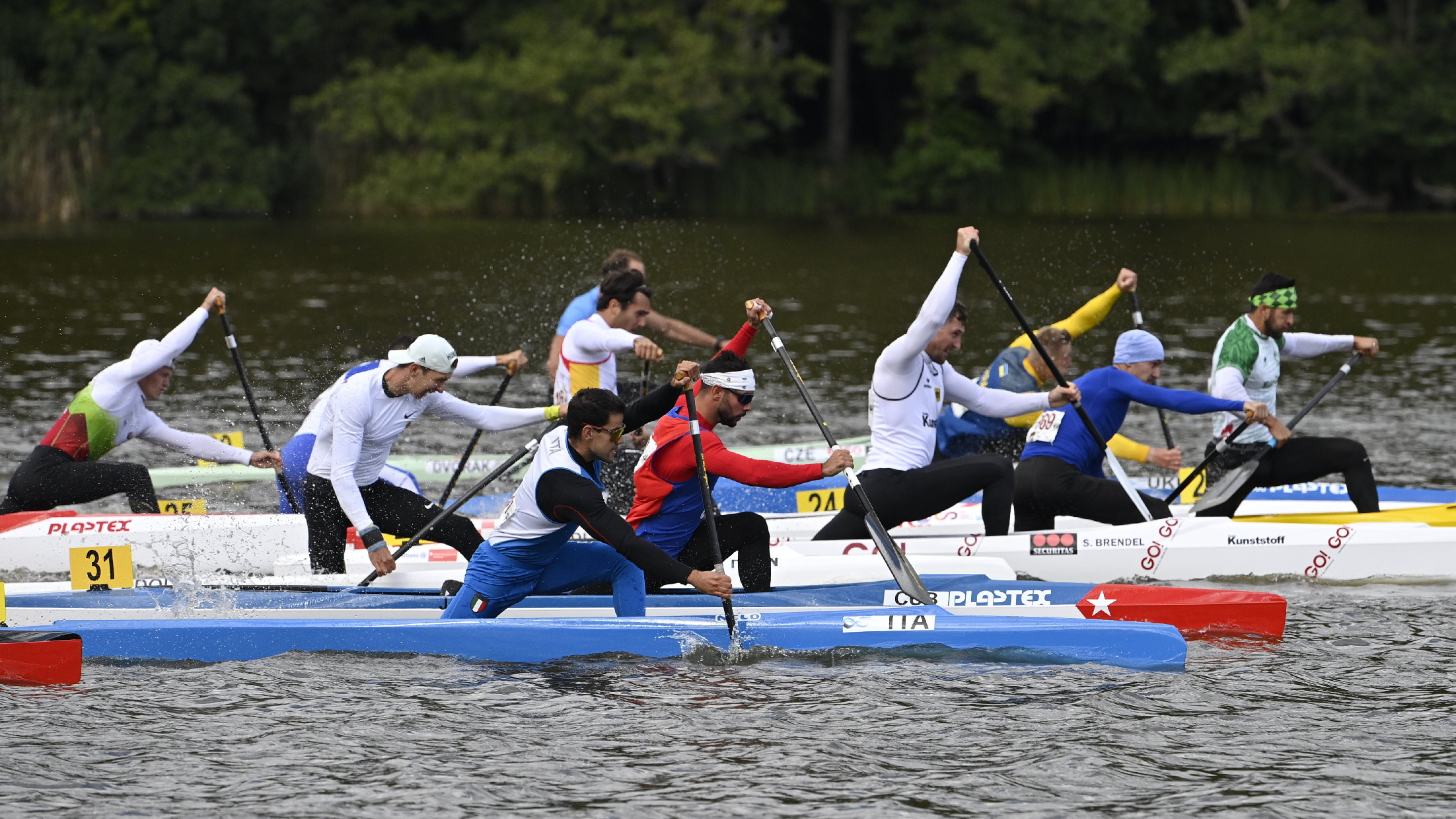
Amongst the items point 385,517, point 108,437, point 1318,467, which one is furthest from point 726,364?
point 108,437

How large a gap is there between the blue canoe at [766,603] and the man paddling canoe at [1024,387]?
6.97 ft

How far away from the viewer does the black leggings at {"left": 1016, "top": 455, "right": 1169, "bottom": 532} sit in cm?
998

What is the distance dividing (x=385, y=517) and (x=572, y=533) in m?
1.73

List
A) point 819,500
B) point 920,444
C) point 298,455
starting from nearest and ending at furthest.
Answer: point 920,444
point 298,455
point 819,500

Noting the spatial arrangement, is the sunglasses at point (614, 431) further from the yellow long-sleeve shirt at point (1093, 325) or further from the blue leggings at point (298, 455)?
the yellow long-sleeve shirt at point (1093, 325)

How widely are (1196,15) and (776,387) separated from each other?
95.1 feet

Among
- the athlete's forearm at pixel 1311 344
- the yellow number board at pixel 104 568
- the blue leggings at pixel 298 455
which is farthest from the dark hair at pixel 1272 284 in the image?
the yellow number board at pixel 104 568

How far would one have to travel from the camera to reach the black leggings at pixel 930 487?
9.10 m

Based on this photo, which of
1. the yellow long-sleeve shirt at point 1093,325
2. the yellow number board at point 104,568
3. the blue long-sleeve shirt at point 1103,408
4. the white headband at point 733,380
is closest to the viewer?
the white headband at point 733,380

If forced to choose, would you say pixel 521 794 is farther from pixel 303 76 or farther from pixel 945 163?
pixel 303 76

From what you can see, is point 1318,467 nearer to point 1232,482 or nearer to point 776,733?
point 1232,482

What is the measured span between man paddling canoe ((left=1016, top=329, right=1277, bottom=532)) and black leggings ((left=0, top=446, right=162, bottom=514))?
5601 millimetres

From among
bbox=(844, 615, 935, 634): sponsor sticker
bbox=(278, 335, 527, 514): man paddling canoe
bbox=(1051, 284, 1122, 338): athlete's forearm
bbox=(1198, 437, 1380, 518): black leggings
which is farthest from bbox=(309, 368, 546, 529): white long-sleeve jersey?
bbox=(1198, 437, 1380, 518): black leggings

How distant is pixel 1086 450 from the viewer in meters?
10.0
